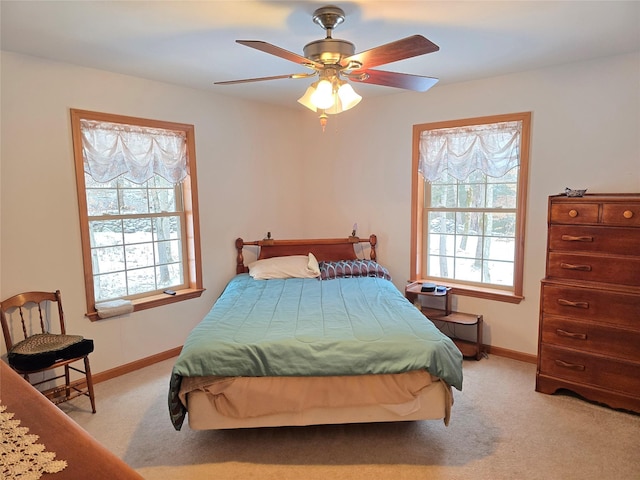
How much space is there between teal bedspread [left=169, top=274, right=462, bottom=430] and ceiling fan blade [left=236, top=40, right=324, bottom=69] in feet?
5.02

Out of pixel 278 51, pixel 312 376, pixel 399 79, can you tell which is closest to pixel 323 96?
pixel 278 51

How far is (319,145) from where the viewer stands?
15.4 ft

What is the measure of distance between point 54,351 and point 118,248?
Result: 1084mm

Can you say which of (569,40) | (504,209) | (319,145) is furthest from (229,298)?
(569,40)

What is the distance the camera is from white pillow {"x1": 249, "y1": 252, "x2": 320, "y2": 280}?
3979 mm

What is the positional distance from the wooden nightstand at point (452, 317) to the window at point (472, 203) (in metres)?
0.21

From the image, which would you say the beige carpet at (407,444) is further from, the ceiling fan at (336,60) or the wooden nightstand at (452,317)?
the ceiling fan at (336,60)

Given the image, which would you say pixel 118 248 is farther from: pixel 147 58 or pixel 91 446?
pixel 91 446

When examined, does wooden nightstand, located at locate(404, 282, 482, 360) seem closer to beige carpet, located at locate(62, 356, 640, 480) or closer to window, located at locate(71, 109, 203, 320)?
beige carpet, located at locate(62, 356, 640, 480)

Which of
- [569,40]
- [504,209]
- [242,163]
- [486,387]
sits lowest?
[486,387]

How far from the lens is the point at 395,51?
6.16ft

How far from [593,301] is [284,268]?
259 centimetres

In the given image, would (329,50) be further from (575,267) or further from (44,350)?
(44,350)

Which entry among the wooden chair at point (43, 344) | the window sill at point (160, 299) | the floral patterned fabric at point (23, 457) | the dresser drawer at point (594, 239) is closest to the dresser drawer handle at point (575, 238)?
the dresser drawer at point (594, 239)
